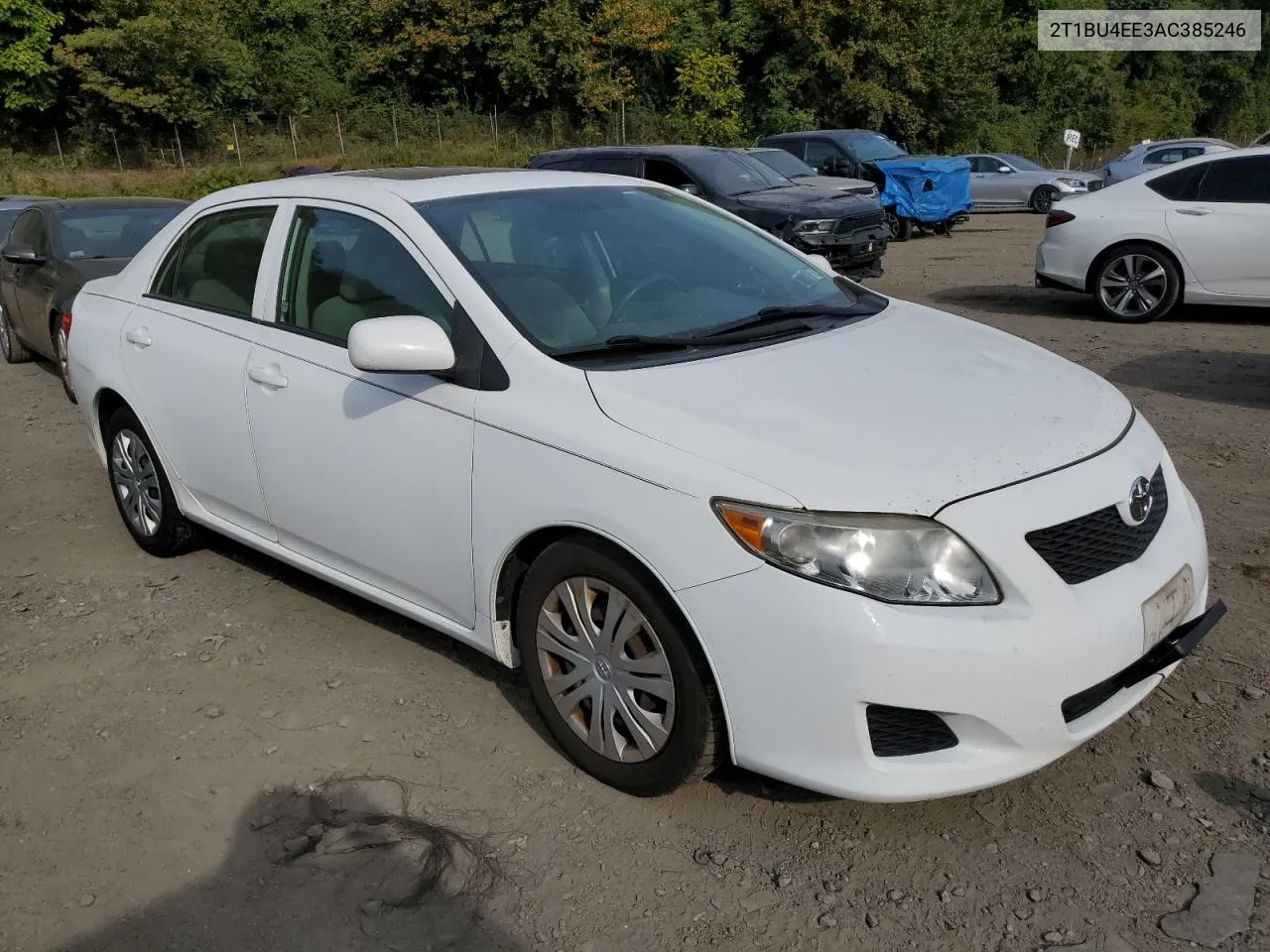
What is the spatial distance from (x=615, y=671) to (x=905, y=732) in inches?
31.2

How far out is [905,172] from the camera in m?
18.8

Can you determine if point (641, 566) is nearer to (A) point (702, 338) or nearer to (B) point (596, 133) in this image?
(A) point (702, 338)

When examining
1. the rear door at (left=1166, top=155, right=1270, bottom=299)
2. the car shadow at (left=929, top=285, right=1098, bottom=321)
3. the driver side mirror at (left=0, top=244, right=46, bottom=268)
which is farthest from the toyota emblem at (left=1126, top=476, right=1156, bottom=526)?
the driver side mirror at (left=0, top=244, right=46, bottom=268)

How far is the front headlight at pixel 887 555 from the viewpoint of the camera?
2.56 metres

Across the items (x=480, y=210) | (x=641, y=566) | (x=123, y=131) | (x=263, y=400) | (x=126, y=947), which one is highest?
(x=123, y=131)

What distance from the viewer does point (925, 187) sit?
18.9 m

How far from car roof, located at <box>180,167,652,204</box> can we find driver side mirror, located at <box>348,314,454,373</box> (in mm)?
692

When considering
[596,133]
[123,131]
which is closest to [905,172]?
[596,133]

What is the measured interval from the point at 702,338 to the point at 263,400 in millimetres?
1606

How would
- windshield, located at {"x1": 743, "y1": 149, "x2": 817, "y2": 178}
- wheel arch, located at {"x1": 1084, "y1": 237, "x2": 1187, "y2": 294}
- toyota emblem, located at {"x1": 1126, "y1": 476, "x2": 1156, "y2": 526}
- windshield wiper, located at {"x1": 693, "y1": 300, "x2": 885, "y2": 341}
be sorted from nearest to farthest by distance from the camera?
toyota emblem, located at {"x1": 1126, "y1": 476, "x2": 1156, "y2": 526} → windshield wiper, located at {"x1": 693, "y1": 300, "x2": 885, "y2": 341} → wheel arch, located at {"x1": 1084, "y1": 237, "x2": 1187, "y2": 294} → windshield, located at {"x1": 743, "y1": 149, "x2": 817, "y2": 178}

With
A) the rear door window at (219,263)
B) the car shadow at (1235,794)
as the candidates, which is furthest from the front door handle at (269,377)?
the car shadow at (1235,794)

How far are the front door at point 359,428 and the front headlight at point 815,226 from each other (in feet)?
30.2

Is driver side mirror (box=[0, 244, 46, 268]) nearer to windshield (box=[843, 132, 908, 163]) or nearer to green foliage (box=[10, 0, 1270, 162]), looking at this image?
windshield (box=[843, 132, 908, 163])

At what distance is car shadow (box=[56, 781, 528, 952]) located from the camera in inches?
105
